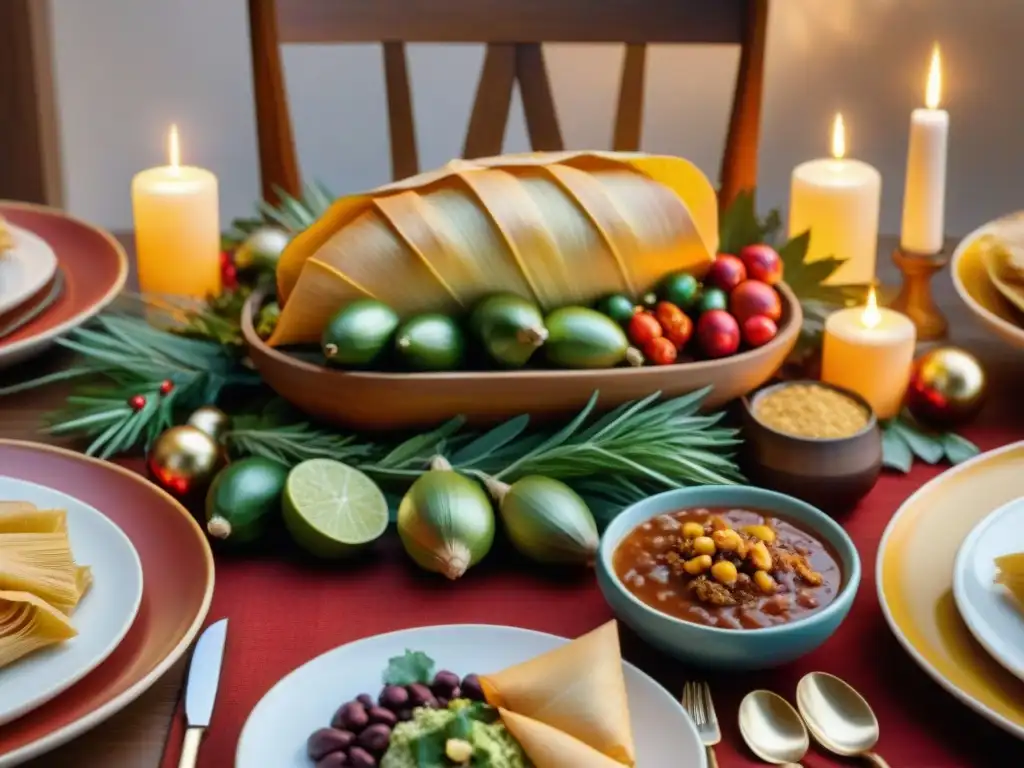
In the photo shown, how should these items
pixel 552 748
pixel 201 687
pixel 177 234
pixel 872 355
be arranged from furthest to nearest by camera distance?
pixel 177 234 → pixel 872 355 → pixel 201 687 → pixel 552 748

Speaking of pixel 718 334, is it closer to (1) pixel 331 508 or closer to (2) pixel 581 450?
(2) pixel 581 450

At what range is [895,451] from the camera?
1.08m

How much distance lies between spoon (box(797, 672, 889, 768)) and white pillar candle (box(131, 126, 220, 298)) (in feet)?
2.45

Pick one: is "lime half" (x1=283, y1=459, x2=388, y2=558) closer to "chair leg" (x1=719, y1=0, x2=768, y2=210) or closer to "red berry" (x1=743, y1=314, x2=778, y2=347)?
"red berry" (x1=743, y1=314, x2=778, y2=347)

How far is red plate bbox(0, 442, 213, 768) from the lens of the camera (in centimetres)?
72

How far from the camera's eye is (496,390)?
101 centimetres

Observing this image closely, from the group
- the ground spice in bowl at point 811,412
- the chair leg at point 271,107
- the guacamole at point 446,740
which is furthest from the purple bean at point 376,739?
the chair leg at point 271,107

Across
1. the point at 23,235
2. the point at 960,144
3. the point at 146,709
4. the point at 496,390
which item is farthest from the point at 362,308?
the point at 960,144

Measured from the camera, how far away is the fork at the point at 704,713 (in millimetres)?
751

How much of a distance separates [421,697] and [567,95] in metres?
1.63

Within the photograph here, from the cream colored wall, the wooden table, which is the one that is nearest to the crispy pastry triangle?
the wooden table

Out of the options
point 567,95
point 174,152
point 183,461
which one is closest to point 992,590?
point 183,461

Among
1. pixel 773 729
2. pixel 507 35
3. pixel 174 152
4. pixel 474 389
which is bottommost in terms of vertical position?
pixel 773 729

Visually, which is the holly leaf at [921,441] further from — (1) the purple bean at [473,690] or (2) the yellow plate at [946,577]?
(1) the purple bean at [473,690]
